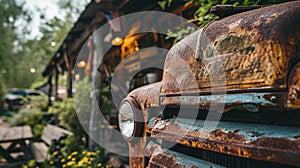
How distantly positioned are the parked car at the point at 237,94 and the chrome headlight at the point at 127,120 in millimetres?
217

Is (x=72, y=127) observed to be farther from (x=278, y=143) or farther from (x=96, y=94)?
(x=278, y=143)

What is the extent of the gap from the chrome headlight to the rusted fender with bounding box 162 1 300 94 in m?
0.40

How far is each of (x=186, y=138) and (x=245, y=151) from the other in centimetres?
27

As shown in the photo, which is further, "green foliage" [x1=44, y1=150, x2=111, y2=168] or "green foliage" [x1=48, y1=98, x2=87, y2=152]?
"green foliage" [x1=48, y1=98, x2=87, y2=152]

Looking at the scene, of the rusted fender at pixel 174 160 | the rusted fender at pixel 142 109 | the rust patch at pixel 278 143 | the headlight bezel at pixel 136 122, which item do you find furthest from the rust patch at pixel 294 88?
the headlight bezel at pixel 136 122

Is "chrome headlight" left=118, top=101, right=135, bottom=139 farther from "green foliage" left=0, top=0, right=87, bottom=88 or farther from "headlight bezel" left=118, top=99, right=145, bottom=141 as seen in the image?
"green foliage" left=0, top=0, right=87, bottom=88

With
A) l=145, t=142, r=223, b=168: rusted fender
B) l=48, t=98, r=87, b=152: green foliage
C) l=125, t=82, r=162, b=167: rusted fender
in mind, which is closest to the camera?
l=145, t=142, r=223, b=168: rusted fender

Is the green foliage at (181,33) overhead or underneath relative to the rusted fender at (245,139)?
overhead

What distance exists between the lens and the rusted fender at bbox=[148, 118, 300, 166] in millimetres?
609

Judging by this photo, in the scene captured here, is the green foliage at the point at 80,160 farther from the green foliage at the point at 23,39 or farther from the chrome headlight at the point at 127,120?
the green foliage at the point at 23,39

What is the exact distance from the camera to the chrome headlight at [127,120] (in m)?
1.31

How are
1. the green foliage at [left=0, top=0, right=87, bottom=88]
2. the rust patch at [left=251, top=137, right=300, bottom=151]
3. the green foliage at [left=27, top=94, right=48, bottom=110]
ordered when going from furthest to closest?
the green foliage at [left=0, top=0, right=87, bottom=88]
the green foliage at [left=27, top=94, right=48, bottom=110]
the rust patch at [left=251, top=137, right=300, bottom=151]

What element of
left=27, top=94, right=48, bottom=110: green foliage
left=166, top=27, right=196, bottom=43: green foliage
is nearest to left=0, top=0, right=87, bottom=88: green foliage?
left=27, top=94, right=48, bottom=110: green foliage

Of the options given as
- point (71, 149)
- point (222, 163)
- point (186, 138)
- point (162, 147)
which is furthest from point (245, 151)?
point (71, 149)
